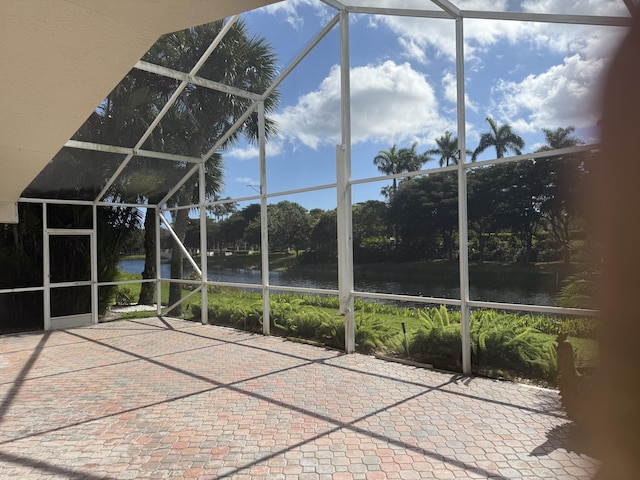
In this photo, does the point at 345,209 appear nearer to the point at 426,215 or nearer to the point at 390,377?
the point at 426,215

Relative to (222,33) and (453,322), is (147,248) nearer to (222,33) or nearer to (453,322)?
(222,33)

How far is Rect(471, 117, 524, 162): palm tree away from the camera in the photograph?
15.4 ft

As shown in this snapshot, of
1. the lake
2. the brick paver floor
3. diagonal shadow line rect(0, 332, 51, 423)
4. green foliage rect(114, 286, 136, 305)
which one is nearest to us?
the brick paver floor

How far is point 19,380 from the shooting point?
4.94 meters

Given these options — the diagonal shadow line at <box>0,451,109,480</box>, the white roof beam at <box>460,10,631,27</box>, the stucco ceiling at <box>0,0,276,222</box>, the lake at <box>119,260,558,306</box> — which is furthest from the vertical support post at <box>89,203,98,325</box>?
the white roof beam at <box>460,10,631,27</box>

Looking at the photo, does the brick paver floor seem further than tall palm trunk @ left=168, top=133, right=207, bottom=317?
No

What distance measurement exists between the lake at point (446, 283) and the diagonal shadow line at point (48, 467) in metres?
4.01

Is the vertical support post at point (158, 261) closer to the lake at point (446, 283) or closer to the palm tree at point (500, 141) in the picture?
the lake at point (446, 283)

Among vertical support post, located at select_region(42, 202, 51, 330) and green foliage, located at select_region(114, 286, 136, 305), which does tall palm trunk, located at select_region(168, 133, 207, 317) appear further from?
vertical support post, located at select_region(42, 202, 51, 330)

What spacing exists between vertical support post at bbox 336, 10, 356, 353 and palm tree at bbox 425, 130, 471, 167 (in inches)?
48.8

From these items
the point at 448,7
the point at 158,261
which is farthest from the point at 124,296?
the point at 448,7

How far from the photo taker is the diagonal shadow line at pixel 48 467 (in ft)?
9.01

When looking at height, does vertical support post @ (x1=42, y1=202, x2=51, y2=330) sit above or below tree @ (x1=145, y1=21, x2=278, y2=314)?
below

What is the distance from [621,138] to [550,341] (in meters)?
3.24
